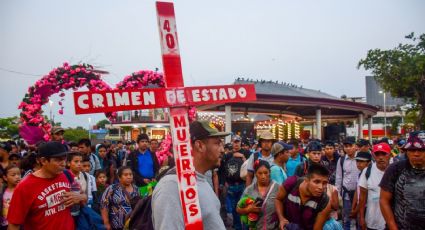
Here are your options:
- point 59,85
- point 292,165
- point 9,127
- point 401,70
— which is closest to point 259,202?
point 292,165

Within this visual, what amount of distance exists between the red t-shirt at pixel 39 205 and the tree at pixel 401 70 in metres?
29.3

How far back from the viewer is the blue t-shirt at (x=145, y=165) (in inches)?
330

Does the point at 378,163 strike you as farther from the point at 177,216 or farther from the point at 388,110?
the point at 388,110

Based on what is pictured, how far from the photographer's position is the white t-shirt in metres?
5.33

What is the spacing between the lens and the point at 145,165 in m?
8.44

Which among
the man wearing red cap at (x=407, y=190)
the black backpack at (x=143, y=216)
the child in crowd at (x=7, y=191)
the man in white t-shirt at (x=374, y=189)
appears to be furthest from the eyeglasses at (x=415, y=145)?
the child in crowd at (x=7, y=191)

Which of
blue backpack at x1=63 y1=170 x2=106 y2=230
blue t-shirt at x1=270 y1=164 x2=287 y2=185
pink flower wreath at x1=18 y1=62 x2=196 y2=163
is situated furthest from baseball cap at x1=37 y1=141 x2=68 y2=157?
pink flower wreath at x1=18 y1=62 x2=196 y2=163

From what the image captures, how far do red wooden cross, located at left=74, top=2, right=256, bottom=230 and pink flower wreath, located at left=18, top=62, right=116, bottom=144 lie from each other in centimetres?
871

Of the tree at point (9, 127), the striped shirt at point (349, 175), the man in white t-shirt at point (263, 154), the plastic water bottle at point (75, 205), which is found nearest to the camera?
the plastic water bottle at point (75, 205)

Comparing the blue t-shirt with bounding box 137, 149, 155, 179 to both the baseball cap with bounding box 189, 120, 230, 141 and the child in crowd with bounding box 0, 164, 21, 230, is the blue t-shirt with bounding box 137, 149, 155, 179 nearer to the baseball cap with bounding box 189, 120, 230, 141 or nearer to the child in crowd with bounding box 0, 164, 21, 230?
the child in crowd with bounding box 0, 164, 21, 230

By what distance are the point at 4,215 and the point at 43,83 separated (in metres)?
7.00

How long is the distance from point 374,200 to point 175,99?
13.6 feet

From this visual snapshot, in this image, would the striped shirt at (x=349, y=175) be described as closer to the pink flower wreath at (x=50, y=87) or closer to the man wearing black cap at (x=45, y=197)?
the man wearing black cap at (x=45, y=197)

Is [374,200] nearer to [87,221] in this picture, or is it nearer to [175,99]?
[87,221]
